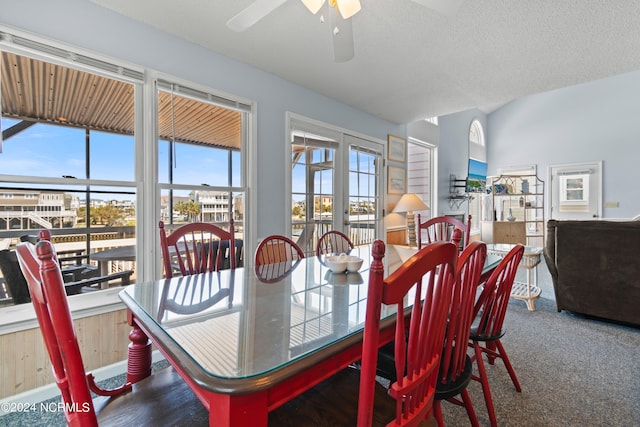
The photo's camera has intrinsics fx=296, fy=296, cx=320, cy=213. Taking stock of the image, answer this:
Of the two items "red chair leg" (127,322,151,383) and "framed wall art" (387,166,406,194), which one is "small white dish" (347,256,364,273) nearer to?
"red chair leg" (127,322,151,383)

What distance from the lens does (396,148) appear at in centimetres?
469

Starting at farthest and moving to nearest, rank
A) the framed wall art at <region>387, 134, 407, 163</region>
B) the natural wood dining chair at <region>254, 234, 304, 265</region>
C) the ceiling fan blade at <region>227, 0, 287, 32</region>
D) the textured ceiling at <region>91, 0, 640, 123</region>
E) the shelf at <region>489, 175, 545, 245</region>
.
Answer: the shelf at <region>489, 175, 545, 245</region>
the framed wall art at <region>387, 134, 407, 163</region>
the natural wood dining chair at <region>254, 234, 304, 265</region>
the textured ceiling at <region>91, 0, 640, 123</region>
the ceiling fan blade at <region>227, 0, 287, 32</region>

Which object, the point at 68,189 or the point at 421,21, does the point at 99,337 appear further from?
the point at 421,21

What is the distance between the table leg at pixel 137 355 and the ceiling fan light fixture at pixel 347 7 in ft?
5.62

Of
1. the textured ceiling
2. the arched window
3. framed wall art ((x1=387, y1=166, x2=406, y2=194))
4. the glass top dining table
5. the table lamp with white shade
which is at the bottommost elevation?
the glass top dining table

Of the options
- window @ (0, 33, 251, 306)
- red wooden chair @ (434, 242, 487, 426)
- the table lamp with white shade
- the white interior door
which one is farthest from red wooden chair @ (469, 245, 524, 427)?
the white interior door

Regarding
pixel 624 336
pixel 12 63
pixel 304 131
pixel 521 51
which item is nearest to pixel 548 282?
pixel 624 336

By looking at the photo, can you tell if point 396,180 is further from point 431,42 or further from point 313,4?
point 313,4

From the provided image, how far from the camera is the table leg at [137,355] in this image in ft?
3.98

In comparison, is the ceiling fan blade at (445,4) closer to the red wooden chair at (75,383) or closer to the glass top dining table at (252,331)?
the glass top dining table at (252,331)

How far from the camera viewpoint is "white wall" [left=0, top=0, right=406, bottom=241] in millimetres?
1804

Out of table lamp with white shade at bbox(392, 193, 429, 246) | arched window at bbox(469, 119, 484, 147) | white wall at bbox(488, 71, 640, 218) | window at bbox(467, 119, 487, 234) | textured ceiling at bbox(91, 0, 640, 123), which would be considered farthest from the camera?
arched window at bbox(469, 119, 484, 147)

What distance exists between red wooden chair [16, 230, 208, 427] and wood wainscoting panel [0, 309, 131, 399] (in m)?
1.23

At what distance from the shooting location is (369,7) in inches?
77.4
